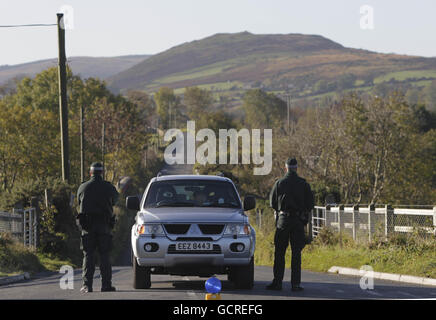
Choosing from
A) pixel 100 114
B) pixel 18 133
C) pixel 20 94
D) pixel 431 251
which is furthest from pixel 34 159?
pixel 431 251

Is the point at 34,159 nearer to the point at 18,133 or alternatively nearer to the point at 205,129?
the point at 18,133

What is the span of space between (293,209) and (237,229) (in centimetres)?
107

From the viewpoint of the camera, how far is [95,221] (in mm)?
13453

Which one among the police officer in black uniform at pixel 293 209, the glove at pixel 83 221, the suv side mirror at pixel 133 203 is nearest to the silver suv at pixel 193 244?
the suv side mirror at pixel 133 203

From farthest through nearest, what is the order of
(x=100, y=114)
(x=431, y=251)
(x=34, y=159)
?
(x=100, y=114), (x=34, y=159), (x=431, y=251)

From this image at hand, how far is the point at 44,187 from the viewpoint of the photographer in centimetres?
3122

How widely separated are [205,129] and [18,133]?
5243 centimetres

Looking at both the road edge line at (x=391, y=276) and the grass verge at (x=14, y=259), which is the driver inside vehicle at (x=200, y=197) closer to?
the road edge line at (x=391, y=276)

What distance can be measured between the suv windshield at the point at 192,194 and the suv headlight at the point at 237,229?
1.06 metres

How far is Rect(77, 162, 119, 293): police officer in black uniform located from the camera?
13.4 metres

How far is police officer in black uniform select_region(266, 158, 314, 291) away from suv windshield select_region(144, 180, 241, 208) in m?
1.00

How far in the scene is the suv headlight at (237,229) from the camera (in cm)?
1318

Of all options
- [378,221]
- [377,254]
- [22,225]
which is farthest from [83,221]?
[22,225]
